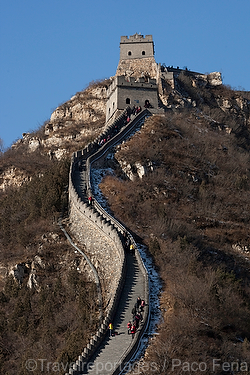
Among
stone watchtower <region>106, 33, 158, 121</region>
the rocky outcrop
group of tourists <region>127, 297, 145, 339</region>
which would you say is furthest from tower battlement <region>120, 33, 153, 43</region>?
group of tourists <region>127, 297, 145, 339</region>

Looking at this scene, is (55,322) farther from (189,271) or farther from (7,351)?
(189,271)

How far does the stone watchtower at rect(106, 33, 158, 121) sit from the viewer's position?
63281mm

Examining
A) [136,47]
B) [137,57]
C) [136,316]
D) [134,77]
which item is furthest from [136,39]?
[136,316]

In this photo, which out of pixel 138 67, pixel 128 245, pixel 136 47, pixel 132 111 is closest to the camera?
pixel 128 245

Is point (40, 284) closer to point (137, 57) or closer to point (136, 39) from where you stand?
point (137, 57)

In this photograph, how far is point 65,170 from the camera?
169 feet

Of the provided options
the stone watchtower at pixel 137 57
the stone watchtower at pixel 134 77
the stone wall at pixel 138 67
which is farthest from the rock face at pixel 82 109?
the stone watchtower at pixel 137 57

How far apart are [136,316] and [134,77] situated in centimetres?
4276

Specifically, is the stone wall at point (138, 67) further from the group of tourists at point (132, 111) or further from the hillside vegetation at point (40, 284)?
the hillside vegetation at point (40, 284)

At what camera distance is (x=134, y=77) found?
71.2 metres

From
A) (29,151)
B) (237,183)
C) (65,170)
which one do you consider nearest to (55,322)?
(65,170)

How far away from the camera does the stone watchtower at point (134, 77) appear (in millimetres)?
63281

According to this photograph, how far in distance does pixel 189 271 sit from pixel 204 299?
3.31m

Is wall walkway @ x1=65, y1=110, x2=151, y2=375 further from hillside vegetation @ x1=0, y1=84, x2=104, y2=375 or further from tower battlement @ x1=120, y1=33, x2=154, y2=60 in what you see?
tower battlement @ x1=120, y1=33, x2=154, y2=60
